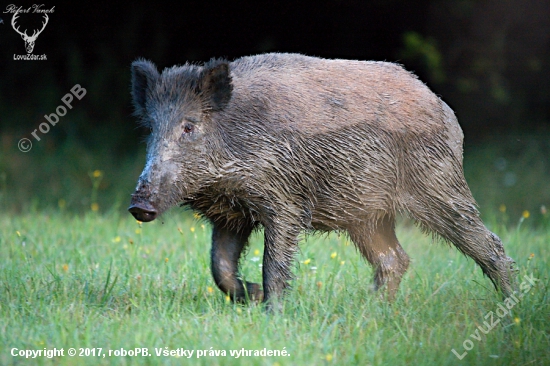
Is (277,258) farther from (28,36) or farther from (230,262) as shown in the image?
(28,36)

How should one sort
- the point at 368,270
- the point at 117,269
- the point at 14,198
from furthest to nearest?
the point at 14,198 < the point at 368,270 < the point at 117,269

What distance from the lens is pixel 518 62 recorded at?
428 inches

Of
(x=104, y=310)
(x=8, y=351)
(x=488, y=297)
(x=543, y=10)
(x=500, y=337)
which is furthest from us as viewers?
(x=543, y=10)

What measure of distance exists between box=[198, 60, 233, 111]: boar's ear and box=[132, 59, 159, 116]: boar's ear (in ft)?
1.16

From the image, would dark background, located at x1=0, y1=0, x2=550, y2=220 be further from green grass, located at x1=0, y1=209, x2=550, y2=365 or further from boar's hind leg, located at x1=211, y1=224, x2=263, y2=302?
boar's hind leg, located at x1=211, y1=224, x2=263, y2=302

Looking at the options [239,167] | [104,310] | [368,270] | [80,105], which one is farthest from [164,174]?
[80,105]

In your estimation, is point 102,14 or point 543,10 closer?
point 543,10

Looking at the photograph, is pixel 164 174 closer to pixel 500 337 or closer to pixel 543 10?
pixel 500 337

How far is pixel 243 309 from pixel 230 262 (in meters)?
0.40

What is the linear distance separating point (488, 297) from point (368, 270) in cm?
104

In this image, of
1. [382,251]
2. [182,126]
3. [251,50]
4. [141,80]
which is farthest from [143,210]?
[251,50]

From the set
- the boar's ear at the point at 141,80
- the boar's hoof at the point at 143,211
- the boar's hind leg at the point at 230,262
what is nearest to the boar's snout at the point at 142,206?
the boar's hoof at the point at 143,211

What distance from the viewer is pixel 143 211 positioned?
4398 millimetres

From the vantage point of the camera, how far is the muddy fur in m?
4.80
